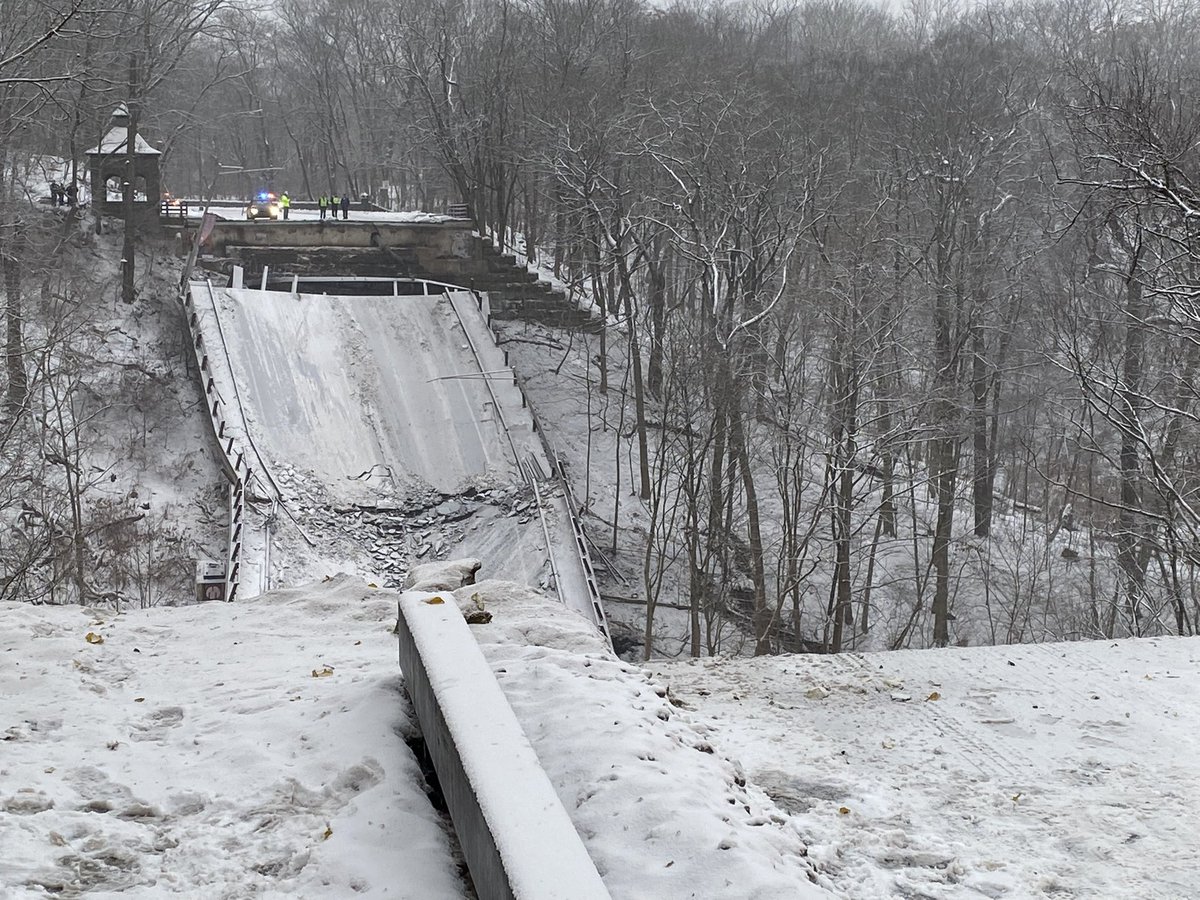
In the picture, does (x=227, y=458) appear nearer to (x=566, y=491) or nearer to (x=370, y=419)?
(x=370, y=419)

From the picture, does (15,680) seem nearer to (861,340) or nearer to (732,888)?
(732,888)

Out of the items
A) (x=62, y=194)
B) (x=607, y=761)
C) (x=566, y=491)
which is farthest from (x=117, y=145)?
(x=607, y=761)

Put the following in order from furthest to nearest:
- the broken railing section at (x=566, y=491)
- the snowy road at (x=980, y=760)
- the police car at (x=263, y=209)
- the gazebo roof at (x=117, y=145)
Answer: the police car at (x=263, y=209)
the gazebo roof at (x=117, y=145)
the broken railing section at (x=566, y=491)
the snowy road at (x=980, y=760)

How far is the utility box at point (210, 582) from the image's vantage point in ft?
61.2

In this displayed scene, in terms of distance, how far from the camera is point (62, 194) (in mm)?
35375

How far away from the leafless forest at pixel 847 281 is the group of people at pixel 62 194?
3.34 feet

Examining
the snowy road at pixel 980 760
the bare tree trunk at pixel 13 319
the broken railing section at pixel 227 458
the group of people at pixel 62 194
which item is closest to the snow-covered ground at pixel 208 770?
the snowy road at pixel 980 760

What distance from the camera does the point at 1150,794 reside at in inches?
270

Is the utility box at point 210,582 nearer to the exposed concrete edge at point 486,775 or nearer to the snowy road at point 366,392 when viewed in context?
the snowy road at point 366,392

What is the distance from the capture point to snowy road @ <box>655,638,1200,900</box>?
5898mm

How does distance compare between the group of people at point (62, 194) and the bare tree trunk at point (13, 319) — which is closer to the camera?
the bare tree trunk at point (13, 319)

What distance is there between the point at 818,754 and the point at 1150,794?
1.93 m

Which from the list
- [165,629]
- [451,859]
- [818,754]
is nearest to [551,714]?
[451,859]

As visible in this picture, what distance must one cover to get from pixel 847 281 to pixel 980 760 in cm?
1438
